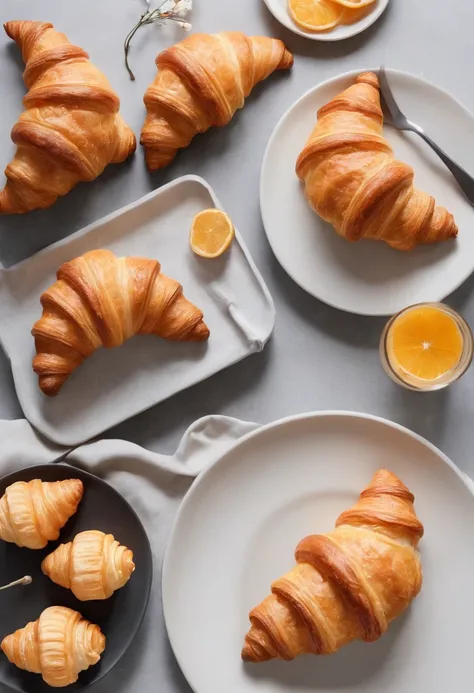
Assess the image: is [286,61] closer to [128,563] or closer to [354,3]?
[354,3]

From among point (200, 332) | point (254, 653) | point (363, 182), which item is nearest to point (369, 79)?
point (363, 182)

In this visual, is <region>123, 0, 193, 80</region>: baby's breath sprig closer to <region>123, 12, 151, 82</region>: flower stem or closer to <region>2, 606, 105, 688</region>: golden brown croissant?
<region>123, 12, 151, 82</region>: flower stem

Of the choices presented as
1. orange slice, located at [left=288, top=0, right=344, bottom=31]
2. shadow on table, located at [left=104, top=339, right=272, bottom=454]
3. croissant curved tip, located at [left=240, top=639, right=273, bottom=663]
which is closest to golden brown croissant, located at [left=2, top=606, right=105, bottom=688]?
croissant curved tip, located at [left=240, top=639, right=273, bottom=663]

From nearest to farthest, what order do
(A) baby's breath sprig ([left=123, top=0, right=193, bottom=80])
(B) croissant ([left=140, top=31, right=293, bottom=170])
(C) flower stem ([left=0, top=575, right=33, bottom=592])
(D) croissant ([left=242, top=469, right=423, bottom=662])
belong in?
(D) croissant ([left=242, top=469, right=423, bottom=662]) < (C) flower stem ([left=0, top=575, right=33, bottom=592]) < (B) croissant ([left=140, top=31, right=293, bottom=170]) < (A) baby's breath sprig ([left=123, top=0, right=193, bottom=80])

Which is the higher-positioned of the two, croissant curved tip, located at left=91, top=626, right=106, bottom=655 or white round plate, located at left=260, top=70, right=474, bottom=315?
white round plate, located at left=260, top=70, right=474, bottom=315

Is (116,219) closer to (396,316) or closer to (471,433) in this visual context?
(396,316)

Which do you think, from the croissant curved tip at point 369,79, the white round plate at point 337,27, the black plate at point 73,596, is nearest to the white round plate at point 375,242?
the croissant curved tip at point 369,79

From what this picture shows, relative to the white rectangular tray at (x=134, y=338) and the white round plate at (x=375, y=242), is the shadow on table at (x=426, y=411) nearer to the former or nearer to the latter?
the white round plate at (x=375, y=242)
